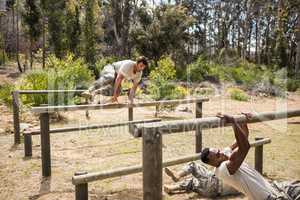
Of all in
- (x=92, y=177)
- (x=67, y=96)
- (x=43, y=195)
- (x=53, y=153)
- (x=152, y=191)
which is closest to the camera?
(x=152, y=191)

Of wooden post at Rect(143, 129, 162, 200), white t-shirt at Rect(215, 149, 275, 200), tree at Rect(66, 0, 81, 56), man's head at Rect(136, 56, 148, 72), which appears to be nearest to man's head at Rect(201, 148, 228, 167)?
white t-shirt at Rect(215, 149, 275, 200)

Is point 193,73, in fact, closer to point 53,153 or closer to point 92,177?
point 53,153

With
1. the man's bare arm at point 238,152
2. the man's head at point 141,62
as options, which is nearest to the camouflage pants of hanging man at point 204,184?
the man's bare arm at point 238,152

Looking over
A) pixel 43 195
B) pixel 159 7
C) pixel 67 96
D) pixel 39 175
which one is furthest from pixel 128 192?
pixel 159 7

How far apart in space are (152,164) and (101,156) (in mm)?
4479

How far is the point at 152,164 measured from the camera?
256 cm

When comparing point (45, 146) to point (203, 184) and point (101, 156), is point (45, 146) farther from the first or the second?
point (203, 184)

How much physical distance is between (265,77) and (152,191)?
18832mm

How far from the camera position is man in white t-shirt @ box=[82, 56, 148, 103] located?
21.7ft

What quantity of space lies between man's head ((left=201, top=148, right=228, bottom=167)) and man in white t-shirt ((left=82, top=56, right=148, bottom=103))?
135 inches

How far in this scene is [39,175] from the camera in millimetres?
5707

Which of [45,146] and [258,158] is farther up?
[45,146]

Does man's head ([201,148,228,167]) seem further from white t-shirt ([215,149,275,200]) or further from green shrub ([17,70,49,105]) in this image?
green shrub ([17,70,49,105])

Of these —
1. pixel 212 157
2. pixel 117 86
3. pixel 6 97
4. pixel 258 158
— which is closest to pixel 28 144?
pixel 117 86
